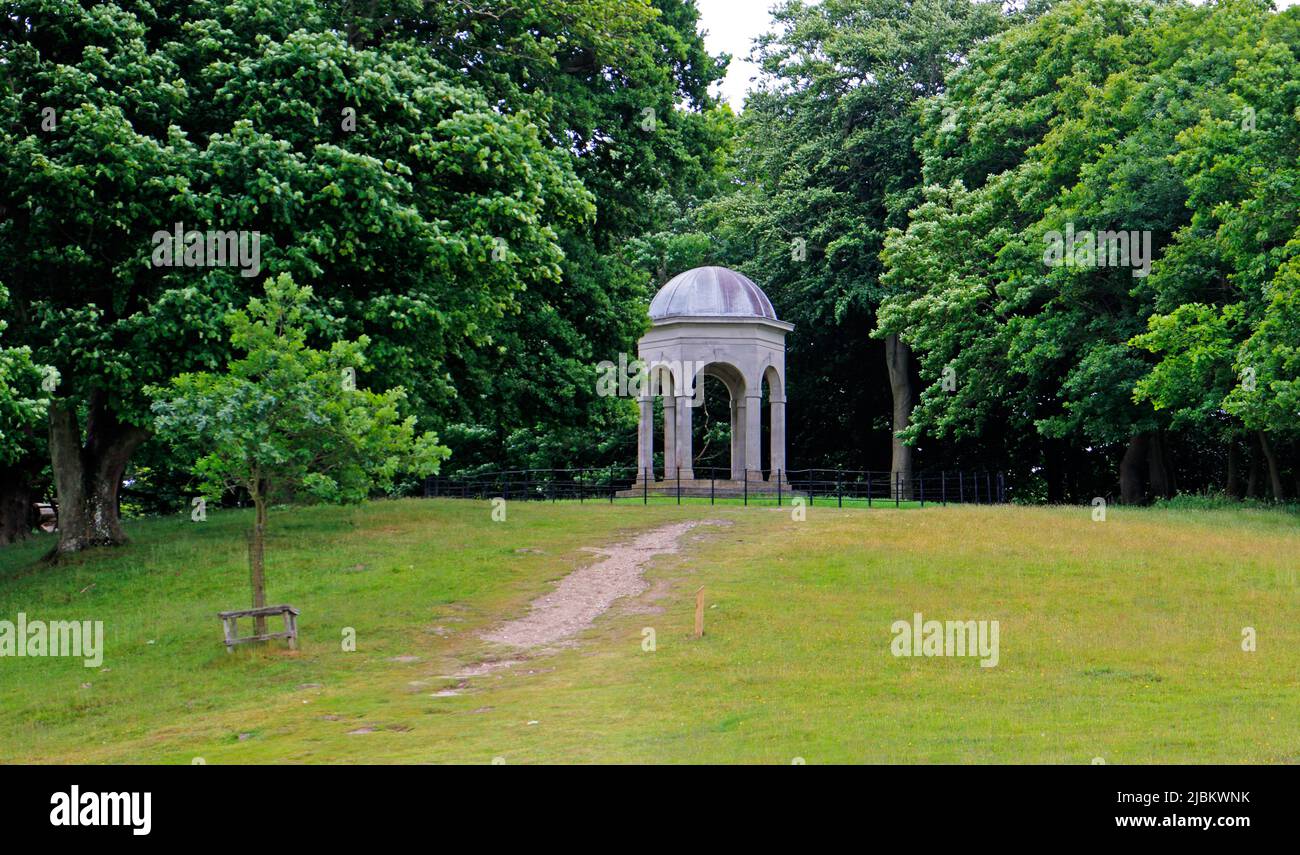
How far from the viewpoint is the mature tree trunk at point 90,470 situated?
1086 inches

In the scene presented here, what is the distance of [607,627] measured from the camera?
20.4m

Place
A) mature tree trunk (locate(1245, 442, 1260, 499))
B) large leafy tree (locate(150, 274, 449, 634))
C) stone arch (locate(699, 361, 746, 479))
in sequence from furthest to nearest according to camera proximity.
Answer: stone arch (locate(699, 361, 746, 479)) < mature tree trunk (locate(1245, 442, 1260, 499)) < large leafy tree (locate(150, 274, 449, 634))

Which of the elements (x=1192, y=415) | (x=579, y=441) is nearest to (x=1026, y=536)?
(x=1192, y=415)

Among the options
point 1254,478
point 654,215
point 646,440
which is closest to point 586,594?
point 654,215

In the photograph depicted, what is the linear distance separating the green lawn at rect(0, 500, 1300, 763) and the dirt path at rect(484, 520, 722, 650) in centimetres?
47

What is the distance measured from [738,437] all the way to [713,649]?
1028 inches

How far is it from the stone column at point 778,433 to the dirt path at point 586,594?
1484cm

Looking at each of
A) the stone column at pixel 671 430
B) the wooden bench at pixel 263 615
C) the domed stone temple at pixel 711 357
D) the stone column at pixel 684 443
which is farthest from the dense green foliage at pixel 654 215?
the stone column at pixel 684 443

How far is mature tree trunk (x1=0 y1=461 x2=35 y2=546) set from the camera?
119 feet

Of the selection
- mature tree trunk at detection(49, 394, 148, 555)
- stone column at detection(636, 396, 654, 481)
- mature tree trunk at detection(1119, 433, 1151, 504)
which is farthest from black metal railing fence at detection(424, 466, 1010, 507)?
mature tree trunk at detection(49, 394, 148, 555)

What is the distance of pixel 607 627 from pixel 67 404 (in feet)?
38.1

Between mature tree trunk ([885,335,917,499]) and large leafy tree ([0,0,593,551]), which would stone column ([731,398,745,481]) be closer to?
mature tree trunk ([885,335,917,499])

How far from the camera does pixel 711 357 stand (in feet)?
138

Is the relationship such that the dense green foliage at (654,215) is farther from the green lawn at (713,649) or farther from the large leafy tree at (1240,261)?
the green lawn at (713,649)
